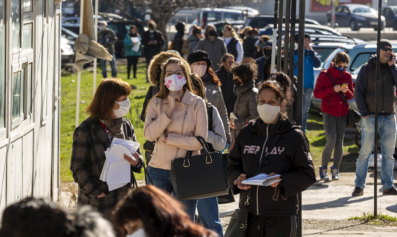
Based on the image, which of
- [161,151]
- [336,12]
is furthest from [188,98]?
[336,12]

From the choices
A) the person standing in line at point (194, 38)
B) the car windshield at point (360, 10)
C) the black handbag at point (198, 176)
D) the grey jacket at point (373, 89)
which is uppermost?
the car windshield at point (360, 10)

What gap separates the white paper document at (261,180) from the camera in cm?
382

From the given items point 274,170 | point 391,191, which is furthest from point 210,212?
point 391,191

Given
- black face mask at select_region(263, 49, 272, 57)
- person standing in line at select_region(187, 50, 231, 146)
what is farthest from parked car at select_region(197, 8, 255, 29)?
person standing in line at select_region(187, 50, 231, 146)

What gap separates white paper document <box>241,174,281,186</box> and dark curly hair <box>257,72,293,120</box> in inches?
19.2

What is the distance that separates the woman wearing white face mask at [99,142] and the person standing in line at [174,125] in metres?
0.39

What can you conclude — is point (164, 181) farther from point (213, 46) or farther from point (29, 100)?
point (213, 46)

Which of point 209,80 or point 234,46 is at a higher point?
point 234,46

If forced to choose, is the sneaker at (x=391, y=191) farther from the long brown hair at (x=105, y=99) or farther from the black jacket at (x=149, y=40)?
the black jacket at (x=149, y=40)

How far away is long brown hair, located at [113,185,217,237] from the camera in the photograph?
6.94 ft

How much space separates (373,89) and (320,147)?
3.79 meters

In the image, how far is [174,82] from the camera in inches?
189

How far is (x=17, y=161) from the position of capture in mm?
5109

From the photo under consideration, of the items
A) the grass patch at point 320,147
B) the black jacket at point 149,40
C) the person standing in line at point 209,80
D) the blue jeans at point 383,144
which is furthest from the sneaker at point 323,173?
the black jacket at point 149,40
